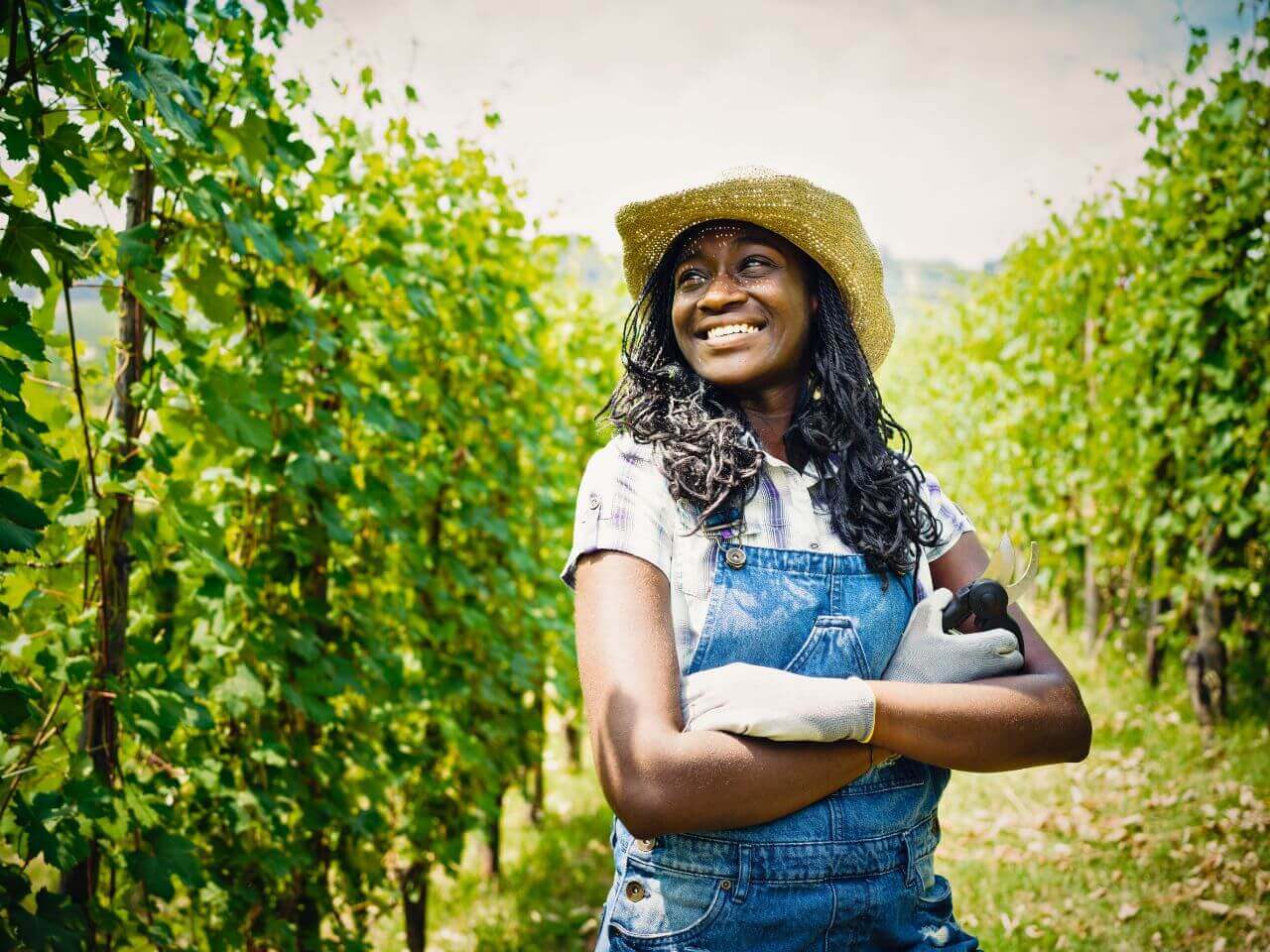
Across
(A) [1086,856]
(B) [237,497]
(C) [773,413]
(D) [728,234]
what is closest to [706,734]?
(C) [773,413]

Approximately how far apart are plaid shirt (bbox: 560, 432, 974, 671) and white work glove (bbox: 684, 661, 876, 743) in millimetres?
107

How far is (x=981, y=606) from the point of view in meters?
1.53

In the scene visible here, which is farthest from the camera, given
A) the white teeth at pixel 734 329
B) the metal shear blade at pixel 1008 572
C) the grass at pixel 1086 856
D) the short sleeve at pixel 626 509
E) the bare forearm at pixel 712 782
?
the grass at pixel 1086 856

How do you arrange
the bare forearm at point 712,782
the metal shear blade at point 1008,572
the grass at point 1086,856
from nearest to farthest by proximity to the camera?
the bare forearm at point 712,782 → the metal shear blade at point 1008,572 → the grass at point 1086,856

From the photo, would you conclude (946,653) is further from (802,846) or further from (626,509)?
(626,509)

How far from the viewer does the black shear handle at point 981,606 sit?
1523 millimetres

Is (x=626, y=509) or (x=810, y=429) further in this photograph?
(x=810, y=429)

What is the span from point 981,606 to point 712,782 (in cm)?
55

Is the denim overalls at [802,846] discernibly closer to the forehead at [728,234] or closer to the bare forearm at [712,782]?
the bare forearm at [712,782]

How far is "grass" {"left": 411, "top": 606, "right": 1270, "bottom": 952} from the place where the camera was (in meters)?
3.72

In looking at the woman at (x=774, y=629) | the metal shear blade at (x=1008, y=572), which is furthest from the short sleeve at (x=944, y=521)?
the metal shear blade at (x=1008, y=572)

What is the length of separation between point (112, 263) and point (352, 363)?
139 centimetres

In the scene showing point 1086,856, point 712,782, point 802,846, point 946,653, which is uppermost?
point 946,653

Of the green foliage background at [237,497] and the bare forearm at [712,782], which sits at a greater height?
the green foliage background at [237,497]
